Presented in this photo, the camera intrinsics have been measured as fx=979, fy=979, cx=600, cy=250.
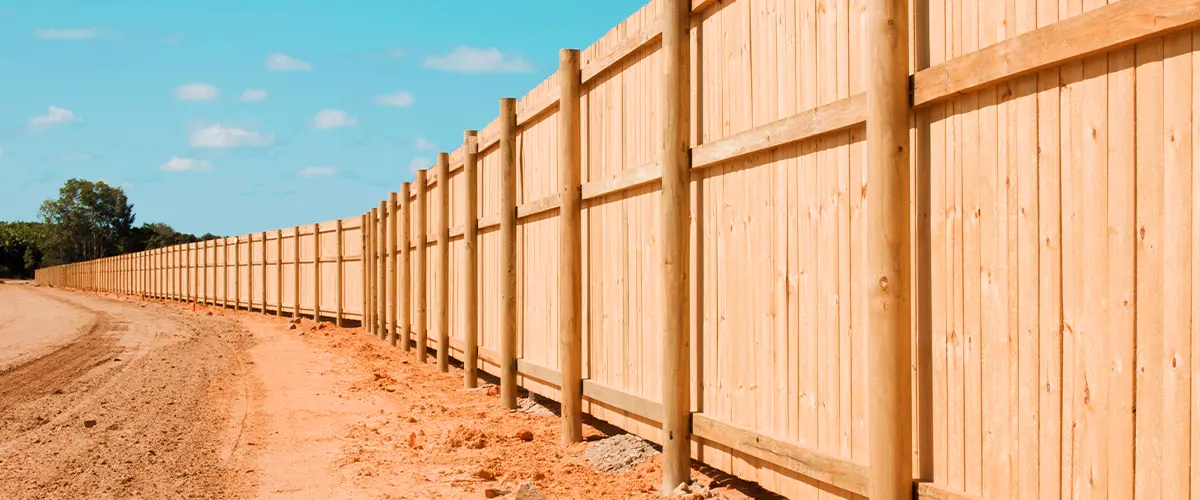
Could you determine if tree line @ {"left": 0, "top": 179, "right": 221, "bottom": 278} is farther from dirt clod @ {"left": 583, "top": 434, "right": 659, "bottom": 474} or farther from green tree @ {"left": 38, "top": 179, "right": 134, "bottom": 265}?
dirt clod @ {"left": 583, "top": 434, "right": 659, "bottom": 474}

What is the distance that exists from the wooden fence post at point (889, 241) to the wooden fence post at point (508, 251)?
199 inches

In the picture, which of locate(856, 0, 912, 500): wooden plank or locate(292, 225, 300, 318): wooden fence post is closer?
locate(856, 0, 912, 500): wooden plank

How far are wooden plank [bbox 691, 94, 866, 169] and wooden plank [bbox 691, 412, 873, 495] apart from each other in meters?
1.37

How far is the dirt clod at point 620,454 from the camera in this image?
618 cm

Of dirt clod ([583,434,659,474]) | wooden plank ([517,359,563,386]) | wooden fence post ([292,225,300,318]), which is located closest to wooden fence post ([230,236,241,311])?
wooden fence post ([292,225,300,318])

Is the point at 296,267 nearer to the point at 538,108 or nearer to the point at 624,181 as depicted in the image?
the point at 538,108

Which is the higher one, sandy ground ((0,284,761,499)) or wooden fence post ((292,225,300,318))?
wooden fence post ((292,225,300,318))

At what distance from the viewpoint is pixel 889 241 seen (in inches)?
144

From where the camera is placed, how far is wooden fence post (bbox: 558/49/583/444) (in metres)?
6.98

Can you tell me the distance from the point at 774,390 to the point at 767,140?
46.5 inches

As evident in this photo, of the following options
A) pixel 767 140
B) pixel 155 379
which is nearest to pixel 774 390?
pixel 767 140

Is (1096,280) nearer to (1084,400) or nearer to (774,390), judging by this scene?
(1084,400)

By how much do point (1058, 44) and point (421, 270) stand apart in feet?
34.6

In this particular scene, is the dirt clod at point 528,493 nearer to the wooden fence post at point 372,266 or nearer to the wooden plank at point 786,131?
the wooden plank at point 786,131
